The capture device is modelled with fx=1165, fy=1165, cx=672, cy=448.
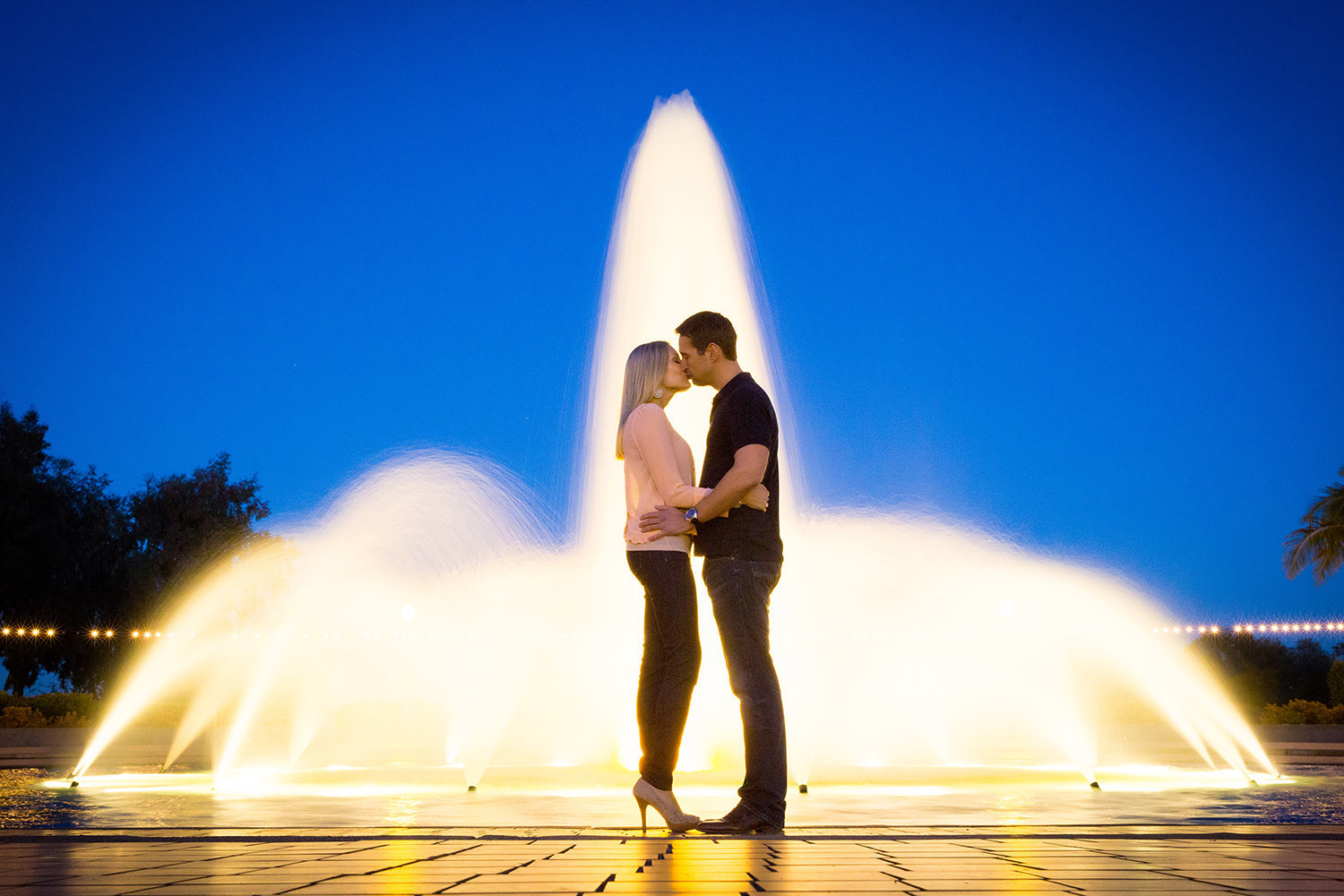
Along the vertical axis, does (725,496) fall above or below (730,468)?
below

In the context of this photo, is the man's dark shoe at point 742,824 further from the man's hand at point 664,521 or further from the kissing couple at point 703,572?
the man's hand at point 664,521

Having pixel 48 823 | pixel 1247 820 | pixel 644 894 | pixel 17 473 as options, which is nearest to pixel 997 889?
pixel 644 894

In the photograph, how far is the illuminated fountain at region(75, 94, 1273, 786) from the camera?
42.3ft

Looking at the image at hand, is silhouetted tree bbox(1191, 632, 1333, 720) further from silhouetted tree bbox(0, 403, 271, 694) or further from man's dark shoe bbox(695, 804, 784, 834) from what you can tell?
man's dark shoe bbox(695, 804, 784, 834)

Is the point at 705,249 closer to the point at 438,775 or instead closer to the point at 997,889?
the point at 438,775

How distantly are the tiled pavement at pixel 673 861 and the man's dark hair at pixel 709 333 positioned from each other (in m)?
2.18

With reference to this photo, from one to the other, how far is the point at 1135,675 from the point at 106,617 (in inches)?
1315

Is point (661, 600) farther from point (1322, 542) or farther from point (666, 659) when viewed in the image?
point (1322, 542)

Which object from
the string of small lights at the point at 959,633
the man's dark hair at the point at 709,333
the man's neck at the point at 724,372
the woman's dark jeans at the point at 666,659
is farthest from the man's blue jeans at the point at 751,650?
the string of small lights at the point at 959,633

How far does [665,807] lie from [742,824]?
330 millimetres

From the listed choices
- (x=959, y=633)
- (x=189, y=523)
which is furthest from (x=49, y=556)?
(x=959, y=633)

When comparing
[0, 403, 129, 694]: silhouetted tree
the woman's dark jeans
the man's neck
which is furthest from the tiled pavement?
[0, 403, 129, 694]: silhouetted tree

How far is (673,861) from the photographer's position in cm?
364

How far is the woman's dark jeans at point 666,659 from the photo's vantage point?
4961mm
